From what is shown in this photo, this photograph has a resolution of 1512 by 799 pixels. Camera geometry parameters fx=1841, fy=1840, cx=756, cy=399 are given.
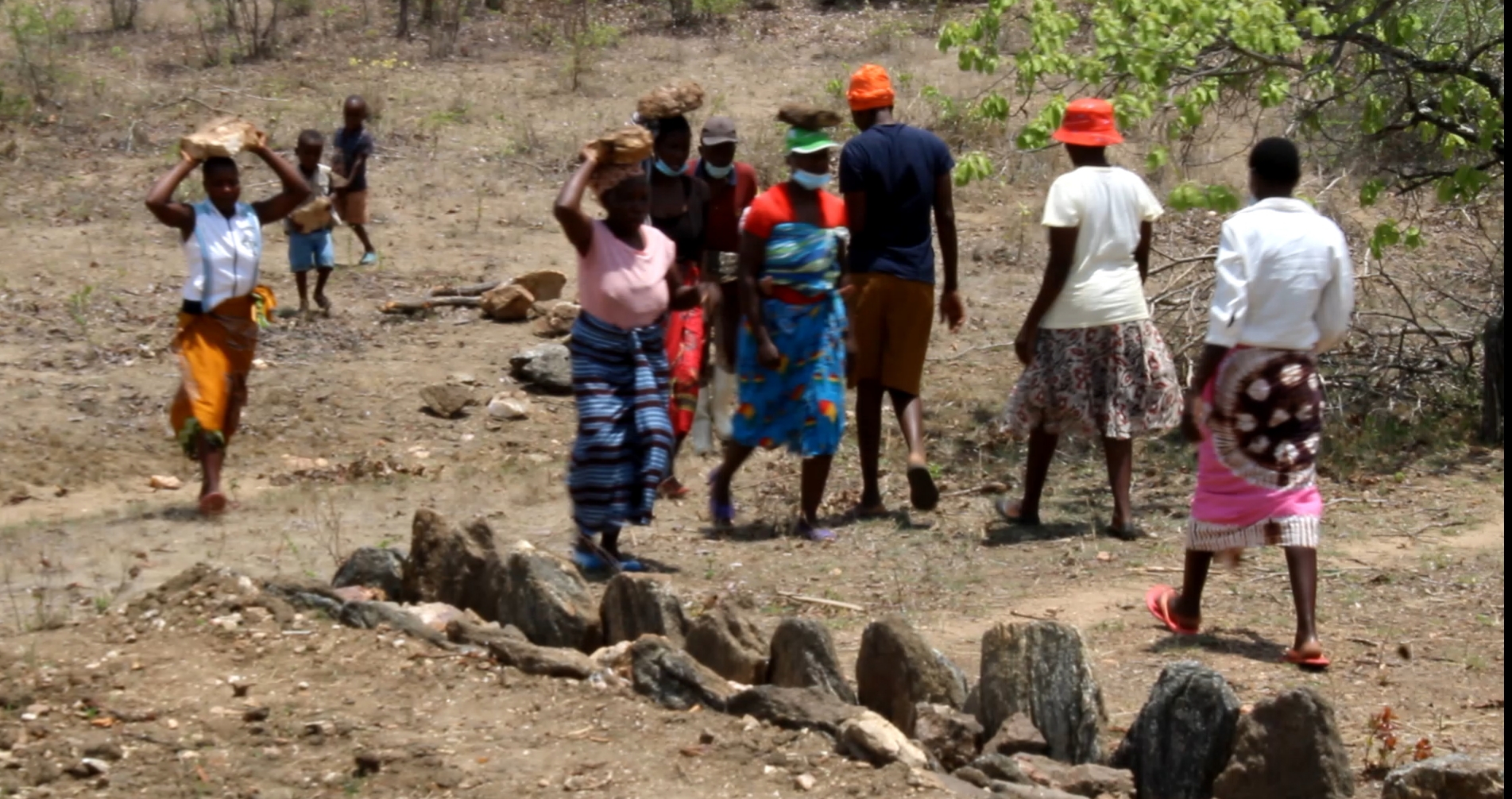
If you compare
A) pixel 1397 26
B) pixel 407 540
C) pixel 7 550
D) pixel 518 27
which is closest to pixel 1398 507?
pixel 1397 26

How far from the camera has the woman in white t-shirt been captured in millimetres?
6699

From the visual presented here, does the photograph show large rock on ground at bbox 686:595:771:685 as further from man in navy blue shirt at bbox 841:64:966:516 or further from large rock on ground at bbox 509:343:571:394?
large rock on ground at bbox 509:343:571:394

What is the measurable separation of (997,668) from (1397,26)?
4.44 meters

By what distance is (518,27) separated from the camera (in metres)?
19.8

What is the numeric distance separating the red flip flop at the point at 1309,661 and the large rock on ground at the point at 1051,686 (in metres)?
1.05

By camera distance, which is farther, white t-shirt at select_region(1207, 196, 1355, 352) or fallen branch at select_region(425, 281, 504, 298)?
fallen branch at select_region(425, 281, 504, 298)

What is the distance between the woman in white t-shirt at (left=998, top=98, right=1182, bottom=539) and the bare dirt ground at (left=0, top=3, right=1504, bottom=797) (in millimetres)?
454

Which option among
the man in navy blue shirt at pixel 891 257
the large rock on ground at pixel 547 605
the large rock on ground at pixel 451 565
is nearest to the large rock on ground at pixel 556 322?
the man in navy blue shirt at pixel 891 257

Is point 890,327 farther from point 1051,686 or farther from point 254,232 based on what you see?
point 1051,686

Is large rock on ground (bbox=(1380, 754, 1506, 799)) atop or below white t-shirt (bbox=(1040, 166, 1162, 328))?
below

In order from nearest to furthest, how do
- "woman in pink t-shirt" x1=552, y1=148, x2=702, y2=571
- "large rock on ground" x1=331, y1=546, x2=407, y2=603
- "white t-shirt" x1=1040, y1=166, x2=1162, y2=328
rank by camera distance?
→ "large rock on ground" x1=331, y1=546, x2=407, y2=603 < "woman in pink t-shirt" x1=552, y1=148, x2=702, y2=571 < "white t-shirt" x1=1040, y1=166, x2=1162, y2=328

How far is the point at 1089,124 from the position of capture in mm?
6695

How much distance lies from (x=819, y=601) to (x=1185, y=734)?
2.10m

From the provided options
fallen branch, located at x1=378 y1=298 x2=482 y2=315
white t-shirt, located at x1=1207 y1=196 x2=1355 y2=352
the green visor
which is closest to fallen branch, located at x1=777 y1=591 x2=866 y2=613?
white t-shirt, located at x1=1207 y1=196 x2=1355 y2=352
